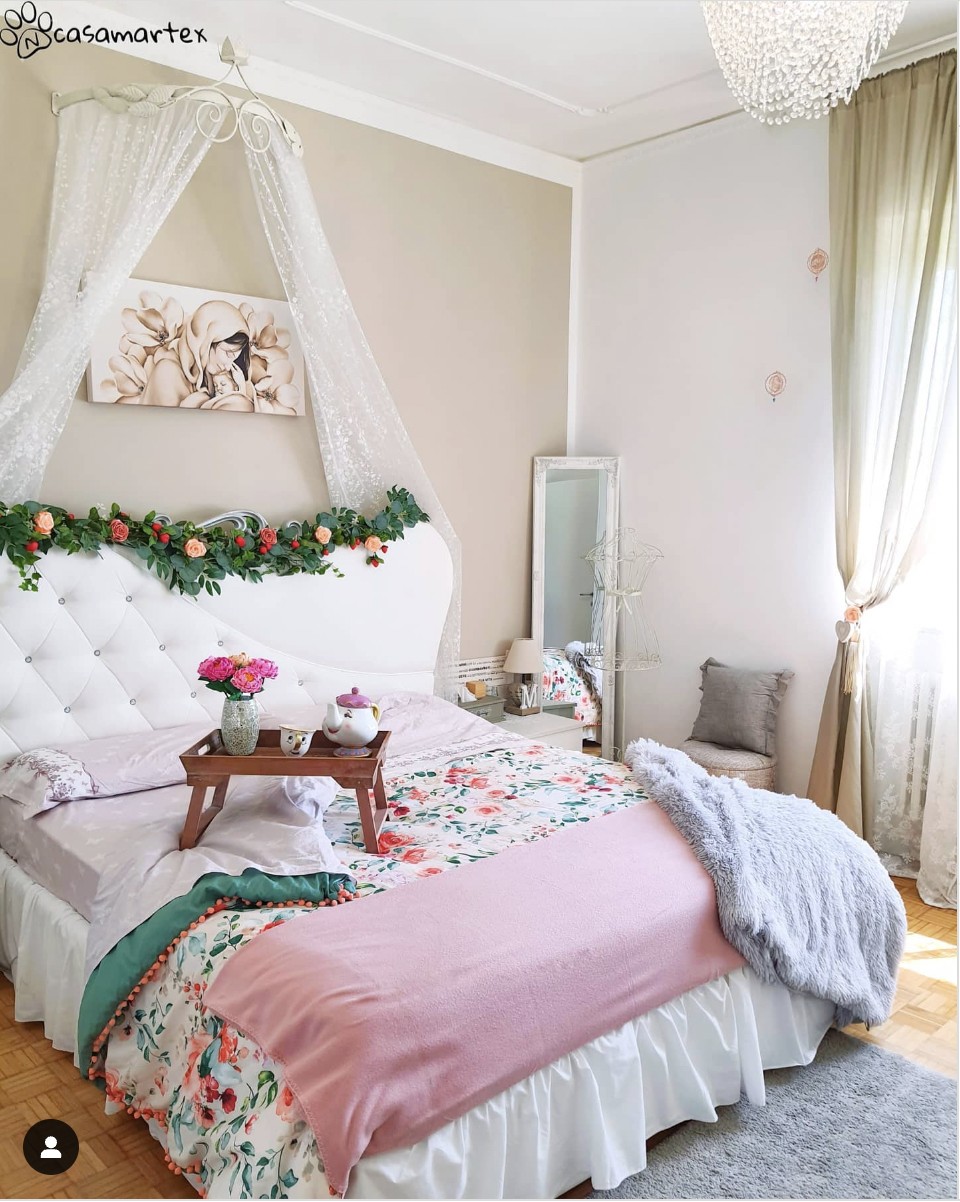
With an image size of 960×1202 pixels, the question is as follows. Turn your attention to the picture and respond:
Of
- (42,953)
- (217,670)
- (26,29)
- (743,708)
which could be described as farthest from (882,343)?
(42,953)

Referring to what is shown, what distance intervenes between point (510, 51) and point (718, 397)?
1.73 metres

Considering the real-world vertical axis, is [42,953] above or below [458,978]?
below

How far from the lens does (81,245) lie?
11.0ft

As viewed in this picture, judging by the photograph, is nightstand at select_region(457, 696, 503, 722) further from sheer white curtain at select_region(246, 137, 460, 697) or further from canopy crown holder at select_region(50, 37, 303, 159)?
canopy crown holder at select_region(50, 37, 303, 159)

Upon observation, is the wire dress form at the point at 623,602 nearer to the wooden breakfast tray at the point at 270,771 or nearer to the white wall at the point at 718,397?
the white wall at the point at 718,397

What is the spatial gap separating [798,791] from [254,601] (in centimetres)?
251

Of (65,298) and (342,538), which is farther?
(342,538)

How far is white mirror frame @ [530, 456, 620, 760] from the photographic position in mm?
5117

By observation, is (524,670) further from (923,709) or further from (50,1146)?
(50,1146)

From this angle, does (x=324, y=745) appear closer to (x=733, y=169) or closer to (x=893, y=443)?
(x=893, y=443)

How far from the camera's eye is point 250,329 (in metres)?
3.98

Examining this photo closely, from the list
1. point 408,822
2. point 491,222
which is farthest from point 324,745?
point 491,222

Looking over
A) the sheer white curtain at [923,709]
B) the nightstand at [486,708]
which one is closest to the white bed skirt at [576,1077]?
the sheer white curtain at [923,709]

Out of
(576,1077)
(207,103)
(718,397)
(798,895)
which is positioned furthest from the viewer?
(718,397)
